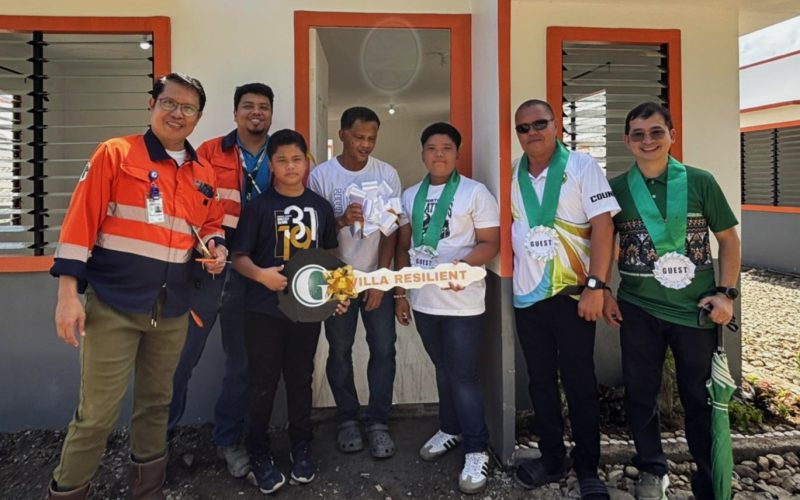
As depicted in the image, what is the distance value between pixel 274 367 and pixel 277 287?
451mm

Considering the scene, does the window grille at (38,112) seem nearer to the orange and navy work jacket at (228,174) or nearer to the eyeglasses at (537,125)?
the orange and navy work jacket at (228,174)

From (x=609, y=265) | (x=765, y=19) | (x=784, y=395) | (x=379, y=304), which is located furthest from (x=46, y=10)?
(x=784, y=395)

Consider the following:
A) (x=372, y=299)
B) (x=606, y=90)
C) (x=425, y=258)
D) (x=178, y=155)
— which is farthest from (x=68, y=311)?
(x=606, y=90)

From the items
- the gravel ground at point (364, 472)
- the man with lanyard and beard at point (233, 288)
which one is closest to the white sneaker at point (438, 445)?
the gravel ground at point (364, 472)

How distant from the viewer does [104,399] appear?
6.90ft

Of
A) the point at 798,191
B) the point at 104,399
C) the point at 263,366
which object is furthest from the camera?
the point at 798,191

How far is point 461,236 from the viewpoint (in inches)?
103

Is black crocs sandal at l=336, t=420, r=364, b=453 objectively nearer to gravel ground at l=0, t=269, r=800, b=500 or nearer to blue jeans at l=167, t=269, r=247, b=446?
gravel ground at l=0, t=269, r=800, b=500

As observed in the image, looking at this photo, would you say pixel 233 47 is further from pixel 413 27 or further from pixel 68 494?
pixel 68 494

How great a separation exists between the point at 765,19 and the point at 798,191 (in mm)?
6539

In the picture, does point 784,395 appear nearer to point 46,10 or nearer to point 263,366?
point 263,366

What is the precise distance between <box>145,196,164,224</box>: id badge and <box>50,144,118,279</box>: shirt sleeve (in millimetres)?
145

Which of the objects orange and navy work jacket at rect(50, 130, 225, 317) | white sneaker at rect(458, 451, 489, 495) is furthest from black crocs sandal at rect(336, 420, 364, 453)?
orange and navy work jacket at rect(50, 130, 225, 317)

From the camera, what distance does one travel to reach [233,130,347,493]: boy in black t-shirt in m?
2.40
